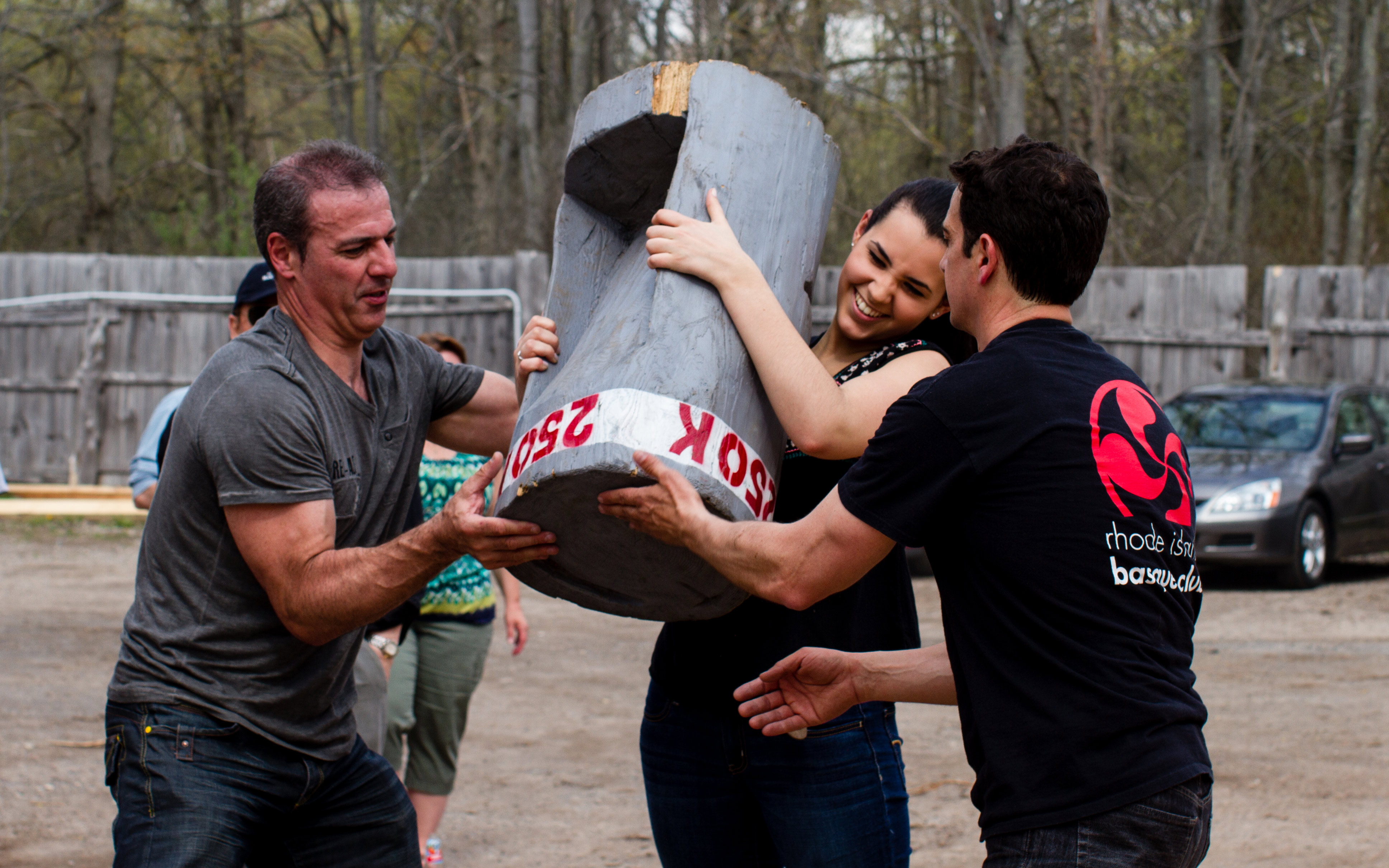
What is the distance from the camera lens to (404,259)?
518 inches

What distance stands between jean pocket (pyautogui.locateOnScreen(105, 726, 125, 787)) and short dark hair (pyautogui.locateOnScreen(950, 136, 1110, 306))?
193cm

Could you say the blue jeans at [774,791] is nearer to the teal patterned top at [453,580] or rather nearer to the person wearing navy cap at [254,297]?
the person wearing navy cap at [254,297]

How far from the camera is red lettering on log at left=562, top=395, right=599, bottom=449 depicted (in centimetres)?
217

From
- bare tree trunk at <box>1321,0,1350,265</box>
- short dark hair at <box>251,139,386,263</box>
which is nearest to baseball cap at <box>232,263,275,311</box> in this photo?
short dark hair at <box>251,139,386,263</box>

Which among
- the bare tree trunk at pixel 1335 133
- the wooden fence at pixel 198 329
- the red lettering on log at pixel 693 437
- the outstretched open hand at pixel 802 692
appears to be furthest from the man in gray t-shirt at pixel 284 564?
the bare tree trunk at pixel 1335 133

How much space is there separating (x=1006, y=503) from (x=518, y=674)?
5832mm

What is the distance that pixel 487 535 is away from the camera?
7.59ft

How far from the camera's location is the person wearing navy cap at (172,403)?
3.74m

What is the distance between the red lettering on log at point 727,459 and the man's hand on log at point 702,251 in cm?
28

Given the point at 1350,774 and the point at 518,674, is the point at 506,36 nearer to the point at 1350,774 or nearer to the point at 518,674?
the point at 518,674

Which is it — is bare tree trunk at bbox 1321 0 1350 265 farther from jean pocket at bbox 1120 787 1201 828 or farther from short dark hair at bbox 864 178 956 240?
jean pocket at bbox 1120 787 1201 828

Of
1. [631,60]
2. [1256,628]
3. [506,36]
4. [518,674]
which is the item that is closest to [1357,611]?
[1256,628]

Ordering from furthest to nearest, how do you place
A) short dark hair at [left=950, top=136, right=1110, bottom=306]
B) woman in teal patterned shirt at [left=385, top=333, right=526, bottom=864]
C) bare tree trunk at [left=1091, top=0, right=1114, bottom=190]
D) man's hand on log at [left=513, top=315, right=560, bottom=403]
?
1. bare tree trunk at [left=1091, top=0, right=1114, bottom=190]
2. woman in teal patterned shirt at [left=385, top=333, right=526, bottom=864]
3. man's hand on log at [left=513, top=315, right=560, bottom=403]
4. short dark hair at [left=950, top=136, right=1110, bottom=306]

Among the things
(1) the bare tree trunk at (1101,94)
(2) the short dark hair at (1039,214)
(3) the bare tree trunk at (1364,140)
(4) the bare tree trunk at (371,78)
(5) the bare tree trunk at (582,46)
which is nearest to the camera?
(2) the short dark hair at (1039,214)
